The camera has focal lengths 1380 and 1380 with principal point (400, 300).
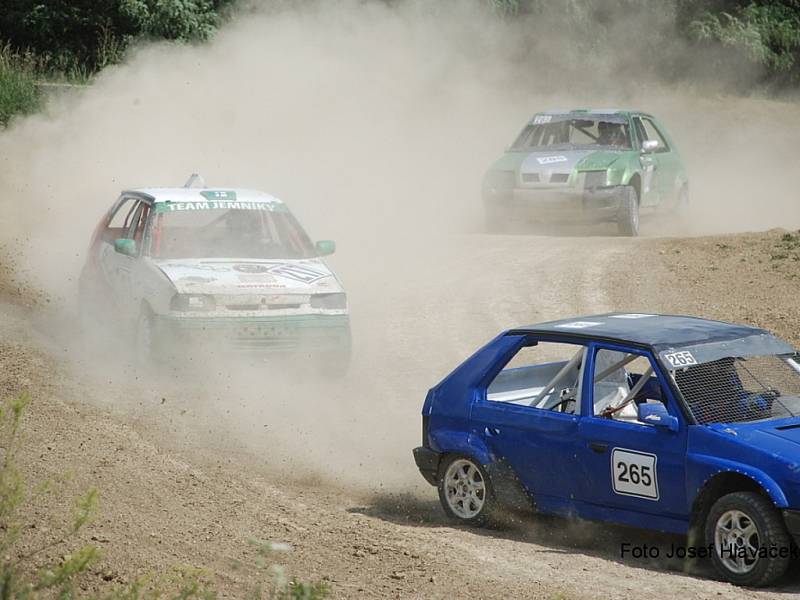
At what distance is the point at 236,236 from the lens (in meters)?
12.2

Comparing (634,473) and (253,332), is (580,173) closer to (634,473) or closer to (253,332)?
(253,332)

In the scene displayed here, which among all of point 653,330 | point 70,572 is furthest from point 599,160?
point 70,572

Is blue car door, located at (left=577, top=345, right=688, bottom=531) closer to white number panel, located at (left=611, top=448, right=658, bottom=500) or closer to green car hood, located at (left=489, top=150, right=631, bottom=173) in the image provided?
white number panel, located at (left=611, top=448, right=658, bottom=500)

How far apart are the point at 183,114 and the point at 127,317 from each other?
40.5 ft

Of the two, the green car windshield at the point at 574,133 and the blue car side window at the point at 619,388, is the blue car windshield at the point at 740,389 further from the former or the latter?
the green car windshield at the point at 574,133

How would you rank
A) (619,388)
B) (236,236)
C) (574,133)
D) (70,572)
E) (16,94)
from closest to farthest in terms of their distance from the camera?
(70,572) < (619,388) < (236,236) < (574,133) < (16,94)

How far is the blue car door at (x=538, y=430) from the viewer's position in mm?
7379

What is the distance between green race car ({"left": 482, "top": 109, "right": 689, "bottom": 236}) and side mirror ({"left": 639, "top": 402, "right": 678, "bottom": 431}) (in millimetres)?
10694

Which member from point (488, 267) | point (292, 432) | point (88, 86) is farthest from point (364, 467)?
point (88, 86)

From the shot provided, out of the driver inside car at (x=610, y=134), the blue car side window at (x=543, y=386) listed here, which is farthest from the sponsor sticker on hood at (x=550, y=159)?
the blue car side window at (x=543, y=386)

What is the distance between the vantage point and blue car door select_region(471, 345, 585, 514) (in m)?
7.38

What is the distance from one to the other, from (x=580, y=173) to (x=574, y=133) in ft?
4.07

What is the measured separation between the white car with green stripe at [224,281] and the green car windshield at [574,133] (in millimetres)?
6754

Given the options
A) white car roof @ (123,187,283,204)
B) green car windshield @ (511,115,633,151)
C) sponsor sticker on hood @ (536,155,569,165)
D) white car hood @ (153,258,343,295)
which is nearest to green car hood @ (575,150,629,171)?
sponsor sticker on hood @ (536,155,569,165)
